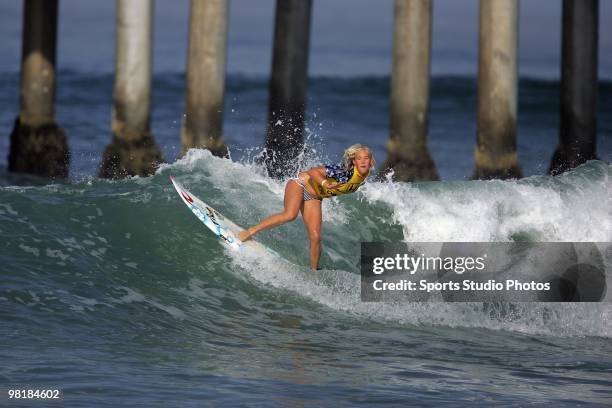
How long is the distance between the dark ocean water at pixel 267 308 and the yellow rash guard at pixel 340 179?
85cm

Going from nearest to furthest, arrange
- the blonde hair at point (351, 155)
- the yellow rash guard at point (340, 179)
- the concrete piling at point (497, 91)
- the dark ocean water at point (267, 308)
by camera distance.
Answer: the dark ocean water at point (267, 308) → the blonde hair at point (351, 155) → the yellow rash guard at point (340, 179) → the concrete piling at point (497, 91)

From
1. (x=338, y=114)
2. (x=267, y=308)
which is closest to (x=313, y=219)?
(x=267, y=308)

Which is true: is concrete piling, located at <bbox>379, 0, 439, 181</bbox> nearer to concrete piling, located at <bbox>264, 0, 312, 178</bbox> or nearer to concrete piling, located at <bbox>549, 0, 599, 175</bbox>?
concrete piling, located at <bbox>264, 0, 312, 178</bbox>

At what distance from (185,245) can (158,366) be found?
3.31 meters

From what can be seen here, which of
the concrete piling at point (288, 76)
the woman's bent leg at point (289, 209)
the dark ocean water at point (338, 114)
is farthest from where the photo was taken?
the dark ocean water at point (338, 114)

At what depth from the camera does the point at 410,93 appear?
15.4m

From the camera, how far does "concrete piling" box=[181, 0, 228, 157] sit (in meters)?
15.1

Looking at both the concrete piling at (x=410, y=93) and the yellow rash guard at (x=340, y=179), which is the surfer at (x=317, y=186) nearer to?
the yellow rash guard at (x=340, y=179)

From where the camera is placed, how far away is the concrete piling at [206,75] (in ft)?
49.6

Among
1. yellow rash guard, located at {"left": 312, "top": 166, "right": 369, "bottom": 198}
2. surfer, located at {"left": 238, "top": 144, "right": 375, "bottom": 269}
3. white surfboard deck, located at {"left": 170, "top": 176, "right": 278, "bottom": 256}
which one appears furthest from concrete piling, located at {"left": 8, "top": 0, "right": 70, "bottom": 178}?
yellow rash guard, located at {"left": 312, "top": 166, "right": 369, "bottom": 198}

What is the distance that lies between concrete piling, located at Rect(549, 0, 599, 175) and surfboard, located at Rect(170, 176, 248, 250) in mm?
6372

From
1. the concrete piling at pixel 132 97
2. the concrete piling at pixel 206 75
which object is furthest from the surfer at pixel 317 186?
the concrete piling at pixel 132 97

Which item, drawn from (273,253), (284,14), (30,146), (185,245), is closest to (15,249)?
(185,245)

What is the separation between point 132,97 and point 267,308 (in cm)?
669
